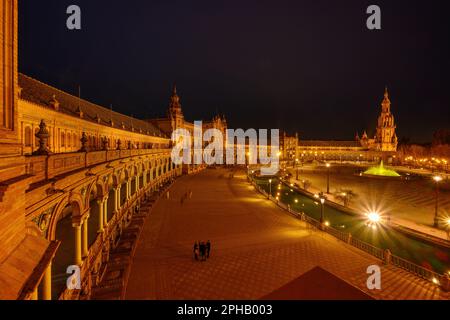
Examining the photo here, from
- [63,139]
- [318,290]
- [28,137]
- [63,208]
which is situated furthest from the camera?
[63,139]

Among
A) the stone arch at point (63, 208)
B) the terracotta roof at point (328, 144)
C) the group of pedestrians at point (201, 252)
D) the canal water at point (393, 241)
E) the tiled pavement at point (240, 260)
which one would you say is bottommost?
the canal water at point (393, 241)

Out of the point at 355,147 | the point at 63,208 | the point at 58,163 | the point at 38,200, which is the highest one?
the point at 355,147

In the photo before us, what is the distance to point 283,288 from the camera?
7262 mm

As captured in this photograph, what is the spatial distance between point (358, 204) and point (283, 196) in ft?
35.0

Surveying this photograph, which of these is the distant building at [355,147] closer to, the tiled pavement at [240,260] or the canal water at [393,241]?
the canal water at [393,241]

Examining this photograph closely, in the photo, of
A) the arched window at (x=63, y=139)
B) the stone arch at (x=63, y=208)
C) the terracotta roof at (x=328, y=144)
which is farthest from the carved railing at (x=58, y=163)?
the terracotta roof at (x=328, y=144)

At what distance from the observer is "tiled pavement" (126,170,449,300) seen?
10703 mm

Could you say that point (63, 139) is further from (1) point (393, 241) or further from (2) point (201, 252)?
(1) point (393, 241)

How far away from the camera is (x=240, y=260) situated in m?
13.6

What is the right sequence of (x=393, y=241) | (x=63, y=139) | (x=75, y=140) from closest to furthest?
(x=393, y=241)
(x=63, y=139)
(x=75, y=140)

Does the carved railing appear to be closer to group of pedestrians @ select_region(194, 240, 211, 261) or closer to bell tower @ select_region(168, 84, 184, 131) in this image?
group of pedestrians @ select_region(194, 240, 211, 261)

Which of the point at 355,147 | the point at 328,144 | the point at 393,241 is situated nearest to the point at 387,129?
the point at 355,147

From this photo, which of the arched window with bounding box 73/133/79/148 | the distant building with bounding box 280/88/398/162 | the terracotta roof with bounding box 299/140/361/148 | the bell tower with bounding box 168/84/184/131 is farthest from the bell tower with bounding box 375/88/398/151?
the arched window with bounding box 73/133/79/148

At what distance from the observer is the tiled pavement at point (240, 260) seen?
10.7 metres
